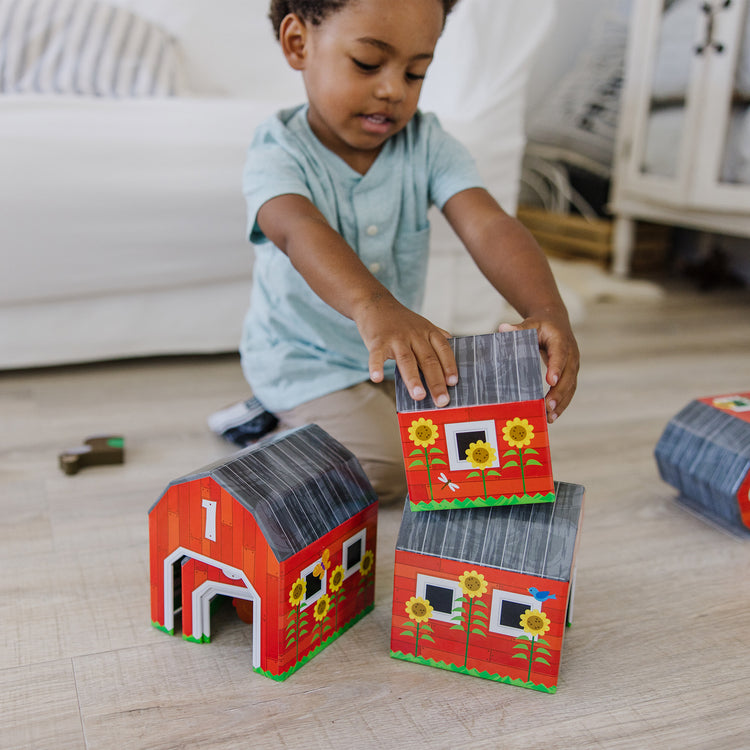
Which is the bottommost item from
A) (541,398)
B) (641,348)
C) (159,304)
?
(641,348)

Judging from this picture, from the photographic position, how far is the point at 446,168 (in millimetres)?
998

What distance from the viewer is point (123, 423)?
3.80ft

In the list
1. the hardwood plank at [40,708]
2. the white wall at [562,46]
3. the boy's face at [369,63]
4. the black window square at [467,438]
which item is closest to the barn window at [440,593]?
the black window square at [467,438]

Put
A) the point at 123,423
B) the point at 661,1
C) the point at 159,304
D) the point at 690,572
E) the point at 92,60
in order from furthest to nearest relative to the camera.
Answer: the point at 661,1 < the point at 92,60 < the point at 159,304 < the point at 123,423 < the point at 690,572

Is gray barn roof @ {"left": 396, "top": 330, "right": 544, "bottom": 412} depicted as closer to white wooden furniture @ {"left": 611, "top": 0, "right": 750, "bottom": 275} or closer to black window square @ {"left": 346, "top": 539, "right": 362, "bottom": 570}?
black window square @ {"left": 346, "top": 539, "right": 362, "bottom": 570}

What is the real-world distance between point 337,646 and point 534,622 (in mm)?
173

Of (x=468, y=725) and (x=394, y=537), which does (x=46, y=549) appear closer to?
(x=394, y=537)

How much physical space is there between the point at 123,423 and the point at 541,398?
28.7 inches

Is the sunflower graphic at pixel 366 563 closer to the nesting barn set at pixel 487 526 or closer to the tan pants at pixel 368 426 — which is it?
the nesting barn set at pixel 487 526

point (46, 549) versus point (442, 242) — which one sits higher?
point (442, 242)

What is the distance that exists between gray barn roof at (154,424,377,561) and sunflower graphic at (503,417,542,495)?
0.46 ft

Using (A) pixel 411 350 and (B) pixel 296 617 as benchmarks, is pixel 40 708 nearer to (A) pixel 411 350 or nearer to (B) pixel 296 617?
(B) pixel 296 617

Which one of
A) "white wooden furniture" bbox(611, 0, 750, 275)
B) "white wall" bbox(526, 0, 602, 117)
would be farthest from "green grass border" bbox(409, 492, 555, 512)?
"white wall" bbox(526, 0, 602, 117)

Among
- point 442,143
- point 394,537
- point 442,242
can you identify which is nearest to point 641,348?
point 442,242
